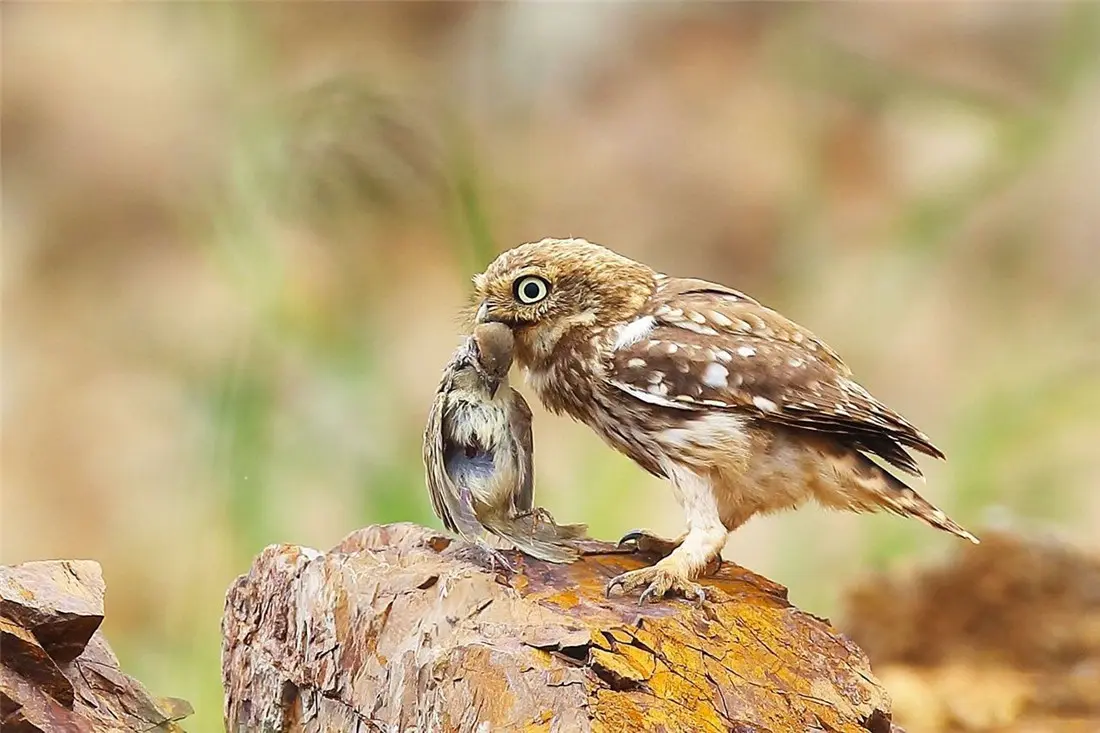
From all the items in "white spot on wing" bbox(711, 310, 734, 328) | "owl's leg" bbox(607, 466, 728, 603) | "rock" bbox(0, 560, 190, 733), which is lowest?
"rock" bbox(0, 560, 190, 733)

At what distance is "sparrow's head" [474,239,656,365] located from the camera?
2.76 meters

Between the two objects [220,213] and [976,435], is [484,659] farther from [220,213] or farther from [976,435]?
[976,435]

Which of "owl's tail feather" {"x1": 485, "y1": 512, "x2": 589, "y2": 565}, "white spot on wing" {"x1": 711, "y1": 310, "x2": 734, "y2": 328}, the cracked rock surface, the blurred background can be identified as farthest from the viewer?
the blurred background

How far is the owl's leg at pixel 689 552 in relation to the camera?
241cm

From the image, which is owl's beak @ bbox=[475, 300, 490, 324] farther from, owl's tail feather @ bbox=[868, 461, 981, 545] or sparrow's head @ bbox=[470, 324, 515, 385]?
owl's tail feather @ bbox=[868, 461, 981, 545]

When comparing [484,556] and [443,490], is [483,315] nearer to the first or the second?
[443,490]

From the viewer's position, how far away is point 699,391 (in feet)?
8.75

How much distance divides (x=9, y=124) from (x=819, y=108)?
16.7ft

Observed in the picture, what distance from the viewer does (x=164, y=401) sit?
6566 mm

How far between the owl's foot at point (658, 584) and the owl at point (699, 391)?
0.11m

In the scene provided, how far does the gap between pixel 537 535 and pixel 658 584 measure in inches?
13.4

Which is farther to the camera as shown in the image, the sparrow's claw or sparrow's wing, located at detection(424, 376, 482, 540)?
sparrow's wing, located at detection(424, 376, 482, 540)

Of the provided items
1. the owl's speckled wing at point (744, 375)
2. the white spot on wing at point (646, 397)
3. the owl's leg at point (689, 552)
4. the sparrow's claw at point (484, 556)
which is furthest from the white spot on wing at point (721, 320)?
the sparrow's claw at point (484, 556)

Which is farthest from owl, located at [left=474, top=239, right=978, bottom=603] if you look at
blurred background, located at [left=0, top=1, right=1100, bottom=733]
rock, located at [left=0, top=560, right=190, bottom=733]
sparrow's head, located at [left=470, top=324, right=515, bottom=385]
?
blurred background, located at [left=0, top=1, right=1100, bottom=733]
